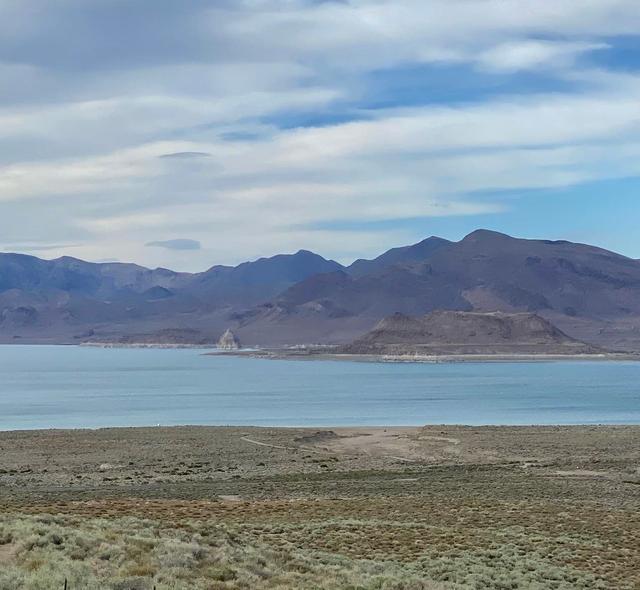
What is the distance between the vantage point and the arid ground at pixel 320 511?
13.7 meters

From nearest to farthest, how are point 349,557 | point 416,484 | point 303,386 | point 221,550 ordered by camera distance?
point 221,550 < point 349,557 < point 416,484 < point 303,386

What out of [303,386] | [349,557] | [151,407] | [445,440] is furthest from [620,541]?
[303,386]

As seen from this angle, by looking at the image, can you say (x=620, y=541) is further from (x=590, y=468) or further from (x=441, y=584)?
(x=590, y=468)

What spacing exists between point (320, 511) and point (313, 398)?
68305mm

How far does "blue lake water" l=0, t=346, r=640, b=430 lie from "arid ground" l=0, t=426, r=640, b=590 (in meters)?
20.9

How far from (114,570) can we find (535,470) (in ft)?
78.1

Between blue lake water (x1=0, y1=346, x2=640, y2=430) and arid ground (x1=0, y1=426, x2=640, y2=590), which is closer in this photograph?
arid ground (x1=0, y1=426, x2=640, y2=590)

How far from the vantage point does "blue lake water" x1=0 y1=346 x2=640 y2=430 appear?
67.4m

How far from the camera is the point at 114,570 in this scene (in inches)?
502

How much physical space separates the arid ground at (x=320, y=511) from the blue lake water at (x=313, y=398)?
20905mm

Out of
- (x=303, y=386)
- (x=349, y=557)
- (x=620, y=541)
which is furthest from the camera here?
(x=303, y=386)

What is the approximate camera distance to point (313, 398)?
91062 millimetres

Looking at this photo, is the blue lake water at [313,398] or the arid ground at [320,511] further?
the blue lake water at [313,398]

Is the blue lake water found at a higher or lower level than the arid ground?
lower
